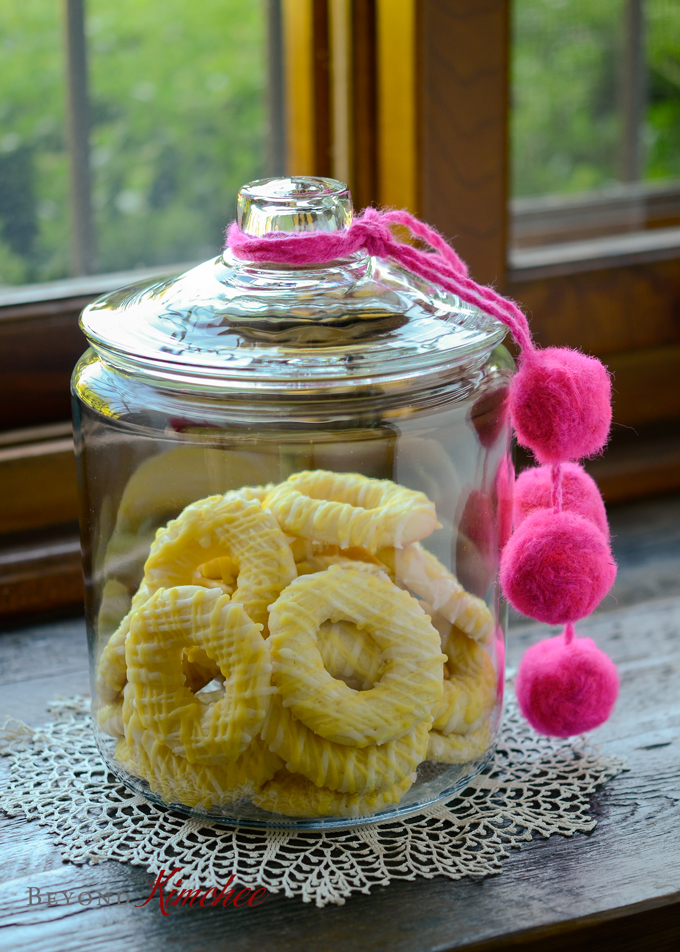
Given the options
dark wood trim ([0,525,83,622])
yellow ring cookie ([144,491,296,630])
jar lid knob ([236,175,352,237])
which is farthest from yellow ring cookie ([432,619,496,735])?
dark wood trim ([0,525,83,622])

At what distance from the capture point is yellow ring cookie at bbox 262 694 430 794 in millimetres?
516

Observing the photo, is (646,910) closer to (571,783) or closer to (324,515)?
(571,783)

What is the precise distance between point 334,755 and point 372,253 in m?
→ 0.27

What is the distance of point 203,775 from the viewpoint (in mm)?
538

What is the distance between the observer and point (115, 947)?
Result: 49 centimetres

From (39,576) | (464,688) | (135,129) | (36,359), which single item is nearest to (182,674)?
(464,688)

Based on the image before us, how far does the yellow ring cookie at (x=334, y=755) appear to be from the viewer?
1.69ft

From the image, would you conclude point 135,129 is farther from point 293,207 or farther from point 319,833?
point 319,833

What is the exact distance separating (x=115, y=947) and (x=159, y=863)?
5 cm

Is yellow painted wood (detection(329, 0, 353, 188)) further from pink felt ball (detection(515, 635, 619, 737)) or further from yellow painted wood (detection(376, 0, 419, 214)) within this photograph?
pink felt ball (detection(515, 635, 619, 737))

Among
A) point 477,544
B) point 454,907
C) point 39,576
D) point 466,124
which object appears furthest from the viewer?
point 466,124

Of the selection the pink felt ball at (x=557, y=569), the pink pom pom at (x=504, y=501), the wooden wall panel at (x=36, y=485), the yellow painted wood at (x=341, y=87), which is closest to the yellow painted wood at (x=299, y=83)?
the yellow painted wood at (x=341, y=87)

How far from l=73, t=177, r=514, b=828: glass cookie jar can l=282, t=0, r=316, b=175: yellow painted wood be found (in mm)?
445

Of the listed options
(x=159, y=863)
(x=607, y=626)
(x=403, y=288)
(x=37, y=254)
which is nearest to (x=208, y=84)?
(x=37, y=254)
